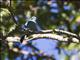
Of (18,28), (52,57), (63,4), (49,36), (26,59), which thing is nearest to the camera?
(18,28)

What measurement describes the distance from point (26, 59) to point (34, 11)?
0.54m

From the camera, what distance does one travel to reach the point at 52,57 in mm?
2230

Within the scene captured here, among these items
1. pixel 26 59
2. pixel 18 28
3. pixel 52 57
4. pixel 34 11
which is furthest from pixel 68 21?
pixel 18 28

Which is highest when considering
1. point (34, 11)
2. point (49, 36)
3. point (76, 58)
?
point (49, 36)

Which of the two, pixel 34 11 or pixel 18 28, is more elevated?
pixel 18 28

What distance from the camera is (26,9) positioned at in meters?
2.41

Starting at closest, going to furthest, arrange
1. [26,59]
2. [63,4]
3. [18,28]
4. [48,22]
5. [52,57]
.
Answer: [18,28], [26,59], [52,57], [63,4], [48,22]

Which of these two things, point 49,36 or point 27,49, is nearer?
point 49,36

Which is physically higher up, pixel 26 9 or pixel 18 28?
pixel 18 28

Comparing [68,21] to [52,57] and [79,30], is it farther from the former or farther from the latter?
[52,57]

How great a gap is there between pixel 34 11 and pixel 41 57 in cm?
39

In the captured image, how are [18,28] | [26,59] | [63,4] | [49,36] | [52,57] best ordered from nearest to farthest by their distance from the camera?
1. [18,28]
2. [49,36]
3. [26,59]
4. [52,57]
5. [63,4]

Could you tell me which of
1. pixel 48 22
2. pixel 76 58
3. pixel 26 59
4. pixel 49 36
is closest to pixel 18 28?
pixel 49 36

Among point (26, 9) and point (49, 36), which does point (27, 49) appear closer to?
point (26, 9)
